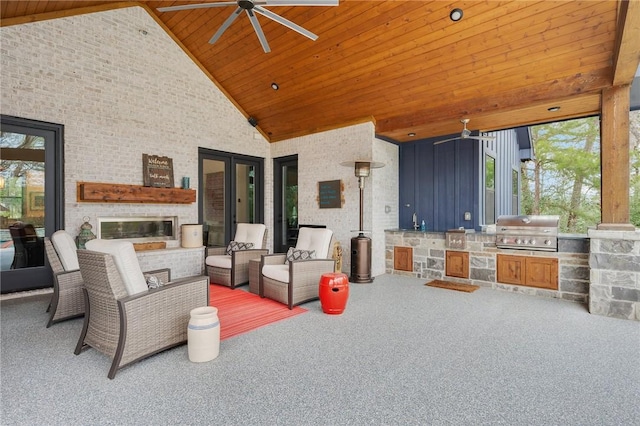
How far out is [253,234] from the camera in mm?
5820

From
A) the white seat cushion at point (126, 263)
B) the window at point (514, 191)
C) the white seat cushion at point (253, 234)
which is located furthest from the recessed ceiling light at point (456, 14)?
the window at point (514, 191)

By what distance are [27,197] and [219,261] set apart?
282cm

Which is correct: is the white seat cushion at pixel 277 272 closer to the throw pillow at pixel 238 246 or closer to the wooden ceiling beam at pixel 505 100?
the throw pillow at pixel 238 246

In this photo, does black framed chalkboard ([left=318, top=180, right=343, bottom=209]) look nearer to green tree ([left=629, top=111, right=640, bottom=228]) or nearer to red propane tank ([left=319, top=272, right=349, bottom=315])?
red propane tank ([left=319, top=272, right=349, bottom=315])

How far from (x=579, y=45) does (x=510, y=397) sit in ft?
13.2

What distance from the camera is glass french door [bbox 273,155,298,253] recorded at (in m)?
7.62

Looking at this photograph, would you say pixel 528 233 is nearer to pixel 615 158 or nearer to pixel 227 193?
pixel 615 158

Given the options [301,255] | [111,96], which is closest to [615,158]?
[301,255]

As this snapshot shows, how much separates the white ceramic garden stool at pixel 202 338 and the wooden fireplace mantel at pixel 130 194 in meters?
3.54

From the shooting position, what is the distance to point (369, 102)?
5730 millimetres

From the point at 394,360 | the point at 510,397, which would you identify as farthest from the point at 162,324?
the point at 510,397

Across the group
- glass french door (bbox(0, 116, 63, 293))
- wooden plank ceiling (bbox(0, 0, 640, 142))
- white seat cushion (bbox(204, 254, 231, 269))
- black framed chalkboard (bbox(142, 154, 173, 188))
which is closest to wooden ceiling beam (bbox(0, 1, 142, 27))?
wooden plank ceiling (bbox(0, 0, 640, 142))

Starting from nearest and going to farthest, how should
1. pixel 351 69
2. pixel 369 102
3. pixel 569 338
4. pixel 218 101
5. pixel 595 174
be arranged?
pixel 569 338
pixel 351 69
pixel 369 102
pixel 218 101
pixel 595 174

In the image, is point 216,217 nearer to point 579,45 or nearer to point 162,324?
point 162,324
